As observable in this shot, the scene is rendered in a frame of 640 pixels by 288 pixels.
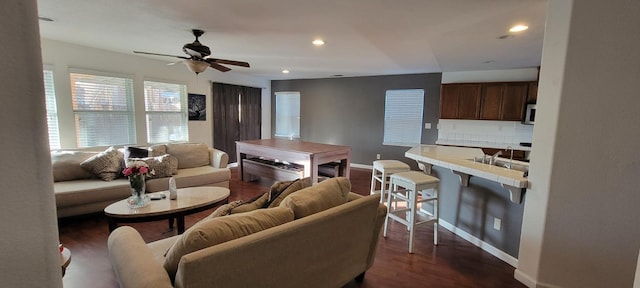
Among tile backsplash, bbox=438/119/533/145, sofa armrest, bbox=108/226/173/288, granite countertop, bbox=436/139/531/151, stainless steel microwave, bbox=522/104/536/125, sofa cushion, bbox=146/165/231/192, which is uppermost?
stainless steel microwave, bbox=522/104/536/125

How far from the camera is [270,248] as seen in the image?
1405 millimetres

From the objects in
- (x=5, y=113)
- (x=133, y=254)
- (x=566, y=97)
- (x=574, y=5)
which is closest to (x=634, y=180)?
(x=566, y=97)

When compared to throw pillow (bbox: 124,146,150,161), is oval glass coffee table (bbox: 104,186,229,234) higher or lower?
lower

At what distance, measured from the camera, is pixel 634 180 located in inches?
69.9

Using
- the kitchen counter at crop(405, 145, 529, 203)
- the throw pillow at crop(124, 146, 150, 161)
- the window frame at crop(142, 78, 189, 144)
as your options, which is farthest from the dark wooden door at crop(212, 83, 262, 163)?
the kitchen counter at crop(405, 145, 529, 203)

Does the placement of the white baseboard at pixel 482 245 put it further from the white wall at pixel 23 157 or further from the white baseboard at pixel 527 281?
the white wall at pixel 23 157

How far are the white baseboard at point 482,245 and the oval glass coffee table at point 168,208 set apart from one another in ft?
8.41

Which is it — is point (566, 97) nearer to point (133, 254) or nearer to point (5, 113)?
point (5, 113)

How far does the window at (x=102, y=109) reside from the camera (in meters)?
4.23

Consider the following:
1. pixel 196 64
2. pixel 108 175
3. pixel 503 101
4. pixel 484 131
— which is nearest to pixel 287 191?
pixel 196 64

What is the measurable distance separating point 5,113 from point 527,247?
2865mm

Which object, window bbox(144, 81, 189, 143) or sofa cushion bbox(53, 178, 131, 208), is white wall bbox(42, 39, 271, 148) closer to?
Answer: window bbox(144, 81, 189, 143)

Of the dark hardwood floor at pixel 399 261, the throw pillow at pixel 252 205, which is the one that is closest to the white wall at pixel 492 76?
the dark hardwood floor at pixel 399 261

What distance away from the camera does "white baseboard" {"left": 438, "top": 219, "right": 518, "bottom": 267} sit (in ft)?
8.13
